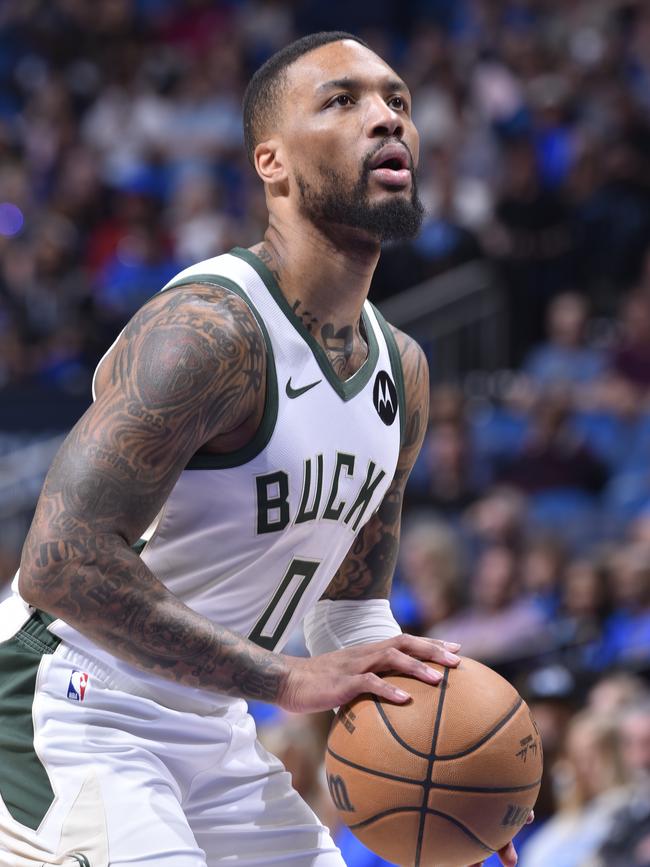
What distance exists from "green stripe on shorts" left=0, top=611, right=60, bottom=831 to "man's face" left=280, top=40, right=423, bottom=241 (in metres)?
1.14

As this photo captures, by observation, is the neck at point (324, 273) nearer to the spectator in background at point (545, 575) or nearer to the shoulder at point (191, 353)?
the shoulder at point (191, 353)

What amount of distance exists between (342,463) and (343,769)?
671 millimetres

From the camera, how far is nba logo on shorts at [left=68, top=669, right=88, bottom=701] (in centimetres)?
295

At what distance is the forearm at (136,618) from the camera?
2.73 metres

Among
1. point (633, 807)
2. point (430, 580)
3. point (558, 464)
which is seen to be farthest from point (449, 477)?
point (633, 807)

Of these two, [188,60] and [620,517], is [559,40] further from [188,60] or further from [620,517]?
[620,517]

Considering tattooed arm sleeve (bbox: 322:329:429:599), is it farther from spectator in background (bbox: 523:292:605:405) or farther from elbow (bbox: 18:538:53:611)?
spectator in background (bbox: 523:292:605:405)

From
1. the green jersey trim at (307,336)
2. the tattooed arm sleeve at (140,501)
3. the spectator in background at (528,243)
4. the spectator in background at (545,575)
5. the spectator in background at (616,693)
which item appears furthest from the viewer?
the spectator in background at (528,243)

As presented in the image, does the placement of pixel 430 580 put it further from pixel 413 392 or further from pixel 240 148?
pixel 240 148

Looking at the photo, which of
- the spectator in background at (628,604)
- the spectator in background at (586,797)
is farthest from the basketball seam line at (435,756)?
the spectator in background at (628,604)

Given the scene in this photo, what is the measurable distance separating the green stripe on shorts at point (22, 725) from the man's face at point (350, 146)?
1.14m

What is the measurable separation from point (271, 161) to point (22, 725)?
142 cm

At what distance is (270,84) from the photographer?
133 inches

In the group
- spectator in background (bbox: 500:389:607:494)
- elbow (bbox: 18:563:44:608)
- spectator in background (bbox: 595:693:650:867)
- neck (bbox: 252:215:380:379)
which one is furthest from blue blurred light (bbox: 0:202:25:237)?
elbow (bbox: 18:563:44:608)
